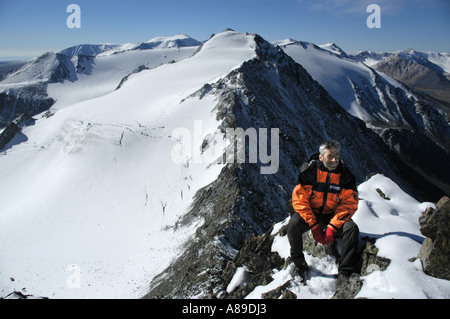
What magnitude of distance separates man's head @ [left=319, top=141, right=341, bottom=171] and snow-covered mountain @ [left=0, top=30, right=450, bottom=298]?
909cm

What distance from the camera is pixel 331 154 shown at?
755 centimetres

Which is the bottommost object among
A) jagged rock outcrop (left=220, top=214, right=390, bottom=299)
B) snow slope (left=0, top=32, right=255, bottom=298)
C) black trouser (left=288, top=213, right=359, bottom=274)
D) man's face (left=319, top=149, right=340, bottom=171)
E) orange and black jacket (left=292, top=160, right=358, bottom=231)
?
snow slope (left=0, top=32, right=255, bottom=298)

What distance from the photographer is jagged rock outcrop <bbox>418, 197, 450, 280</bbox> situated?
6.19 meters

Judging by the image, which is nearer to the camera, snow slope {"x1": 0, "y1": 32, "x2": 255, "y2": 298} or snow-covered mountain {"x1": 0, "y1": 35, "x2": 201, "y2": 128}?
snow slope {"x1": 0, "y1": 32, "x2": 255, "y2": 298}

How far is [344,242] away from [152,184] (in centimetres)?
2759

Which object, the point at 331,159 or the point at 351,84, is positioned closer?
the point at 331,159

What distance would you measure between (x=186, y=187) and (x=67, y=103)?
111996mm

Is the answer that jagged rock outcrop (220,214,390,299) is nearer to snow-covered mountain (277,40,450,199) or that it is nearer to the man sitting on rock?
the man sitting on rock

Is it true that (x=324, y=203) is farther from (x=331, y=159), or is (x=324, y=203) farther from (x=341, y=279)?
(x=341, y=279)

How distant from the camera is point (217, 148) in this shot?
3184 centimetres

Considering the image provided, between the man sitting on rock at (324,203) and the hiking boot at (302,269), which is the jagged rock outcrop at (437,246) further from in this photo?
the hiking boot at (302,269)

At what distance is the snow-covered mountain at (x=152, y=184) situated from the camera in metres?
22.1

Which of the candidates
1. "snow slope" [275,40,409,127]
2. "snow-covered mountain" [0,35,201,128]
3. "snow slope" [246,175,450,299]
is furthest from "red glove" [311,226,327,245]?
"snow-covered mountain" [0,35,201,128]

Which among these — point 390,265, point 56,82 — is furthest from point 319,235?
point 56,82
